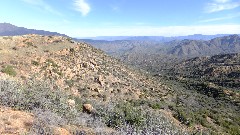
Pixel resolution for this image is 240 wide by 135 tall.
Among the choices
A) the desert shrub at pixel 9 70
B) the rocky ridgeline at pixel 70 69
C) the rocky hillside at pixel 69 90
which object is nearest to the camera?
the rocky hillside at pixel 69 90

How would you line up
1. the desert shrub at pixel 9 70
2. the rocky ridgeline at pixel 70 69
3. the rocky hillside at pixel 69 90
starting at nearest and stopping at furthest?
the rocky hillside at pixel 69 90, the desert shrub at pixel 9 70, the rocky ridgeline at pixel 70 69

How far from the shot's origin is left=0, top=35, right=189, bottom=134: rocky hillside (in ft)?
33.8

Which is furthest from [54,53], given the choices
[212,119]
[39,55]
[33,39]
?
[212,119]

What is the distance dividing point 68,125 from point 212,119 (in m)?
30.7

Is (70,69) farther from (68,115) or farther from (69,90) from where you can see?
(68,115)

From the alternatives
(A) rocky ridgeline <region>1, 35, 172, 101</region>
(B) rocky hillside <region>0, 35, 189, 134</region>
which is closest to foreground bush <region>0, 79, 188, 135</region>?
(B) rocky hillside <region>0, 35, 189, 134</region>

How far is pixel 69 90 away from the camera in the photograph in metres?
33.1

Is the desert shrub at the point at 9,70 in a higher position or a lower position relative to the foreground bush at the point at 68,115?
lower

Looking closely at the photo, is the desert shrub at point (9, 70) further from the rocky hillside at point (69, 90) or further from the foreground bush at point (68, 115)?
the foreground bush at point (68, 115)

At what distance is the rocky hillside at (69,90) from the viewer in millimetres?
10301

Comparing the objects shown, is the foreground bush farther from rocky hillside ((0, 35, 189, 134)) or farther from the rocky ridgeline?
the rocky ridgeline

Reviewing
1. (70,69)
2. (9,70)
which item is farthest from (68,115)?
(70,69)

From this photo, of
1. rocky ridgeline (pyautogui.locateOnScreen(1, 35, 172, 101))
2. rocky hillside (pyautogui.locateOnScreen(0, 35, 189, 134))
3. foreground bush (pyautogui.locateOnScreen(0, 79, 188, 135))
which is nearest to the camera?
foreground bush (pyautogui.locateOnScreen(0, 79, 188, 135))

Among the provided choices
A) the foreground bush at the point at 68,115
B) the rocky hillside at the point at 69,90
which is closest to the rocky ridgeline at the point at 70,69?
the rocky hillside at the point at 69,90
